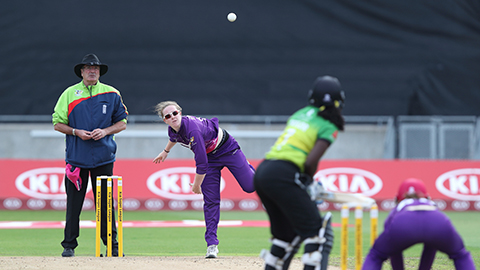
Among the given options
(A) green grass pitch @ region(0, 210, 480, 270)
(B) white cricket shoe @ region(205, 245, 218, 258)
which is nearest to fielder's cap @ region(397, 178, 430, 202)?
(A) green grass pitch @ region(0, 210, 480, 270)

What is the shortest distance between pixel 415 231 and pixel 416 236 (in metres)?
0.04

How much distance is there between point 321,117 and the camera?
14.0 ft

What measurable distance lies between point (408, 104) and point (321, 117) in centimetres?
1420

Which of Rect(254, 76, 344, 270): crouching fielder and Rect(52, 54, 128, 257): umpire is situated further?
Rect(52, 54, 128, 257): umpire

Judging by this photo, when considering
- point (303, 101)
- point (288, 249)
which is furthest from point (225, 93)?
point (288, 249)

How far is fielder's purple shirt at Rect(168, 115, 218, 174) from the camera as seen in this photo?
5820 mm

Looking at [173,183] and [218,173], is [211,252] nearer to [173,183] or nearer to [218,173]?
[218,173]

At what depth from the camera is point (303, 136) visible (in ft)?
13.9

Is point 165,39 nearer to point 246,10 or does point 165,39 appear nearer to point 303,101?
point 246,10

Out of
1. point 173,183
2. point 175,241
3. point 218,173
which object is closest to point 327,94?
point 218,173

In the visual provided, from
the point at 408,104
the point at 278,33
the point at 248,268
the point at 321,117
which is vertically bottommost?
the point at 248,268

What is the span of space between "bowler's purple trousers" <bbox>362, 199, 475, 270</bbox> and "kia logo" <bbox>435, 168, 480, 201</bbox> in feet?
30.0

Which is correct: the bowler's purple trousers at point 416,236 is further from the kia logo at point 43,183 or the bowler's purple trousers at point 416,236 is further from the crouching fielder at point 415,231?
the kia logo at point 43,183

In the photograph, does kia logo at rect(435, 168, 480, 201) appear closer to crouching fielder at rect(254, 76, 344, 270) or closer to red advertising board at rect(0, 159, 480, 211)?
red advertising board at rect(0, 159, 480, 211)
